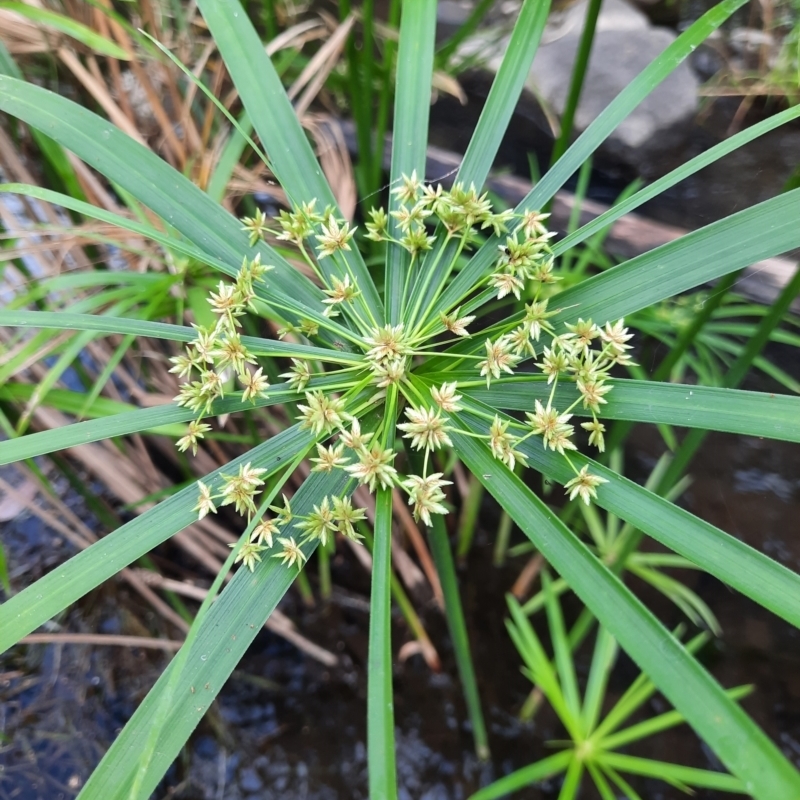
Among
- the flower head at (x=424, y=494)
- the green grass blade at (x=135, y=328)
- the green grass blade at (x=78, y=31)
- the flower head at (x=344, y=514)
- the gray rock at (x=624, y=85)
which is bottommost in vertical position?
the flower head at (x=344, y=514)

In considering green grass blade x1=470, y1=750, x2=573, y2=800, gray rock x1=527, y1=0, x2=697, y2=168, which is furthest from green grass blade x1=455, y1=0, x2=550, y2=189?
gray rock x1=527, y1=0, x2=697, y2=168

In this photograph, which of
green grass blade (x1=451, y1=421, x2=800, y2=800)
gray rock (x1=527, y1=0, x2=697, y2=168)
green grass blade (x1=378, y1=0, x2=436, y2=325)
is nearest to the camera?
green grass blade (x1=451, y1=421, x2=800, y2=800)

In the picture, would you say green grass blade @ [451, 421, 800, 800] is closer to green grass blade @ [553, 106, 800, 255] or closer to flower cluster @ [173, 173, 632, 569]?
flower cluster @ [173, 173, 632, 569]

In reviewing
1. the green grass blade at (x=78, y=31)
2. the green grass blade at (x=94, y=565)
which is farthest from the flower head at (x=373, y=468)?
the green grass blade at (x=78, y=31)

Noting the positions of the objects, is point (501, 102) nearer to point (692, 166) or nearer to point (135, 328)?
point (692, 166)

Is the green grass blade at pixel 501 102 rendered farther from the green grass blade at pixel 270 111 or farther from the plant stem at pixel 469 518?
the plant stem at pixel 469 518
